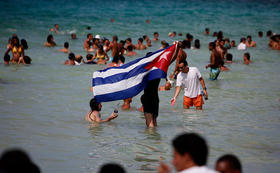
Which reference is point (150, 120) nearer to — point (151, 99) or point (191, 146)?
point (151, 99)

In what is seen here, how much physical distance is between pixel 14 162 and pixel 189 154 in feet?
4.17

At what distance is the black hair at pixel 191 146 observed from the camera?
3391mm

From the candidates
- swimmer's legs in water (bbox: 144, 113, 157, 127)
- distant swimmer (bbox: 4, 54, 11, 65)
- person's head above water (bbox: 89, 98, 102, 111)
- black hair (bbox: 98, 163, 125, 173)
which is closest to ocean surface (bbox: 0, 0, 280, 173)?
swimmer's legs in water (bbox: 144, 113, 157, 127)

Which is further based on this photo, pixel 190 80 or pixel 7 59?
pixel 7 59

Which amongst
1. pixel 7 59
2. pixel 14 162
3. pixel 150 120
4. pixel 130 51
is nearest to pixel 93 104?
pixel 150 120

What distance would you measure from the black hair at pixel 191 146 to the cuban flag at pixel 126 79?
5.36m

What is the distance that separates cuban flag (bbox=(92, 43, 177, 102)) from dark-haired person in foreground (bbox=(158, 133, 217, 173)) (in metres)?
5.35

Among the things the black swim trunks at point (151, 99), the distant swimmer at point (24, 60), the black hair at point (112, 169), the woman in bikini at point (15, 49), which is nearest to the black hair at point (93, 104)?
the black swim trunks at point (151, 99)

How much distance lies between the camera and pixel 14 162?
2967mm

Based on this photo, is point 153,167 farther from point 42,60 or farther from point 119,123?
point 42,60

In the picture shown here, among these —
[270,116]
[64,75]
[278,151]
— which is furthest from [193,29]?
[278,151]

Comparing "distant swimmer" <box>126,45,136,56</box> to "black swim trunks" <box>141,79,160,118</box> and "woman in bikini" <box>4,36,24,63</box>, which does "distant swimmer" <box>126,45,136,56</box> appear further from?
"black swim trunks" <box>141,79,160,118</box>

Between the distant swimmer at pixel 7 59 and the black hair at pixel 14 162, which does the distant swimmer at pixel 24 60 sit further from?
the black hair at pixel 14 162

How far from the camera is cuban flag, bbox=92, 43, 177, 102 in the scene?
8.84 m
